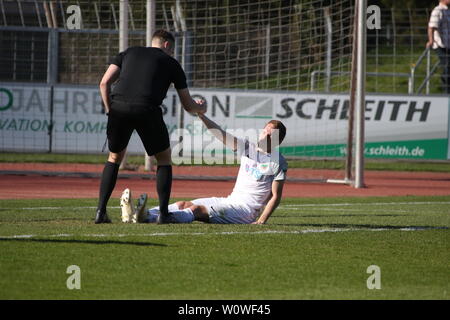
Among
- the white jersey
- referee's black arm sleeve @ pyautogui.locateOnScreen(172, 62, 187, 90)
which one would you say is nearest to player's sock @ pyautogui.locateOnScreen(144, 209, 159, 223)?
the white jersey

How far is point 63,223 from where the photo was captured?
915 cm

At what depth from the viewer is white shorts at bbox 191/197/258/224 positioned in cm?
941

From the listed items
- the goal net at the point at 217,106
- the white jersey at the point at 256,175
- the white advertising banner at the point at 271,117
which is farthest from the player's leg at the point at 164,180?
the white advertising banner at the point at 271,117

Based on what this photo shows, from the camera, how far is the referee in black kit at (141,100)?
873cm

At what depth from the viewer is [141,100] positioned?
8.71m

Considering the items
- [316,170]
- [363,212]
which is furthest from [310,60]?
[363,212]

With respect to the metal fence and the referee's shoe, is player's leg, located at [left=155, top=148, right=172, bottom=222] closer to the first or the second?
the referee's shoe

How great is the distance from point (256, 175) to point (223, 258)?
7.33ft

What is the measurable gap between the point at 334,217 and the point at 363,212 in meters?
1.02

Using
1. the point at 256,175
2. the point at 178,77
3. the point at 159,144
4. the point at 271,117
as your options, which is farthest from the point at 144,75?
the point at 271,117

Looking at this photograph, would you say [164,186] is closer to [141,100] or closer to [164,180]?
[164,180]

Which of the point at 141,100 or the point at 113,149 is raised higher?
the point at 141,100

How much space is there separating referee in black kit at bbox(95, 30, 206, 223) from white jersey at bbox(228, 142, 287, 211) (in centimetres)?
85

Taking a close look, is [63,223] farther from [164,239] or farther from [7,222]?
[164,239]
